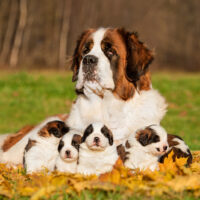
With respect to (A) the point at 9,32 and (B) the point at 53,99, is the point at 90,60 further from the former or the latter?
(A) the point at 9,32

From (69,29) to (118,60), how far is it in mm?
14746

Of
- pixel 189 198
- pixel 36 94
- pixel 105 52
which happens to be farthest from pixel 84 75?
pixel 36 94

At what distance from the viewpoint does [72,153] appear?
4.31 m

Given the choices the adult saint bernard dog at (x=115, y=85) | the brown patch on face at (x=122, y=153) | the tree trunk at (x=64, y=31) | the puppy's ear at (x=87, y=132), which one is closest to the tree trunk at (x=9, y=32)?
the tree trunk at (x=64, y=31)

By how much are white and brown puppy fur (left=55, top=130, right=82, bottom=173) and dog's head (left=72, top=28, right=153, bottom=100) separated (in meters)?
0.72

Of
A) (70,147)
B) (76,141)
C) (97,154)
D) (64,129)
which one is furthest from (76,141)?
(64,129)

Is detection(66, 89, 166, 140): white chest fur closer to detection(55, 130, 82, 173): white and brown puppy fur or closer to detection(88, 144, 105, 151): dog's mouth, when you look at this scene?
detection(55, 130, 82, 173): white and brown puppy fur

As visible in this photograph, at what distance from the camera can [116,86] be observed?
4812 mm

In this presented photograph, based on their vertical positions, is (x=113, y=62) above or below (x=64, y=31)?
below

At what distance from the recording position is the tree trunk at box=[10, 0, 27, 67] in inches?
727

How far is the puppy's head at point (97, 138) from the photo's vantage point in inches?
163

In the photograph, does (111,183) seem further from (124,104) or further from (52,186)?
(124,104)

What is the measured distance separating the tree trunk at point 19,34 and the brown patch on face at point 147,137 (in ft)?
49.5

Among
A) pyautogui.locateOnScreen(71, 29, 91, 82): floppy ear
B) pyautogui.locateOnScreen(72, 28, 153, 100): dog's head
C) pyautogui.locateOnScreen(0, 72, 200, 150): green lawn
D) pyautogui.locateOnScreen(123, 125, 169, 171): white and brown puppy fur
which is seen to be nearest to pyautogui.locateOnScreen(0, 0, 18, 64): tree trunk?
pyautogui.locateOnScreen(0, 72, 200, 150): green lawn
